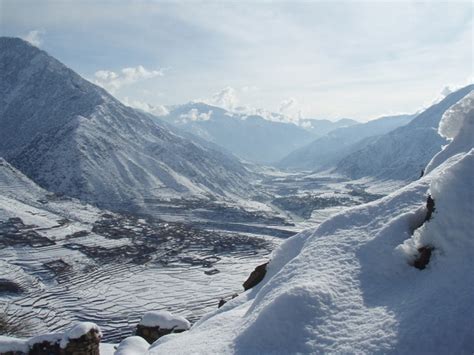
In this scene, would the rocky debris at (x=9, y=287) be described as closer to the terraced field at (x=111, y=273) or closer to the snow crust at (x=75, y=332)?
the terraced field at (x=111, y=273)

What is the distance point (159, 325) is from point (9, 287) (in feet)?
353

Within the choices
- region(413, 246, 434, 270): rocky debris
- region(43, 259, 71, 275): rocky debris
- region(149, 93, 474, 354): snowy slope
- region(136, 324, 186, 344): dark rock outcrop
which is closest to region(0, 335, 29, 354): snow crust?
region(136, 324, 186, 344): dark rock outcrop

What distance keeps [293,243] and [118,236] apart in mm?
171804

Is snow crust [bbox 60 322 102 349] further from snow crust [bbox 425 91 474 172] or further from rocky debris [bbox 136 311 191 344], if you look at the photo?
snow crust [bbox 425 91 474 172]

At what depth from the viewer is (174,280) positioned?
138 metres

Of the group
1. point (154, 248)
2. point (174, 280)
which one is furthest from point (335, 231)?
point (154, 248)

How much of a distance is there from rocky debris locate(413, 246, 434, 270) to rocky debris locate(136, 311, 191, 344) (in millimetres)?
21897

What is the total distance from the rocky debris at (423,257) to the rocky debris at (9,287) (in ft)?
421

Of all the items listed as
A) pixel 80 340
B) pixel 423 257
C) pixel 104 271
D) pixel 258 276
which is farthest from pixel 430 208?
pixel 104 271

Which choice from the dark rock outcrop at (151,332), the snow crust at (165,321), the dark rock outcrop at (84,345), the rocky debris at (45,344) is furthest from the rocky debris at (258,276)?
the rocky debris at (45,344)

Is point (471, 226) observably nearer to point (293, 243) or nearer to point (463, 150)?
point (463, 150)

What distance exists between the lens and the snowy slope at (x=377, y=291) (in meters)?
15.8

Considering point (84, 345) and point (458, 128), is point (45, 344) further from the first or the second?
→ point (458, 128)

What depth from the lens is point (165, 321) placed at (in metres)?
35.2
